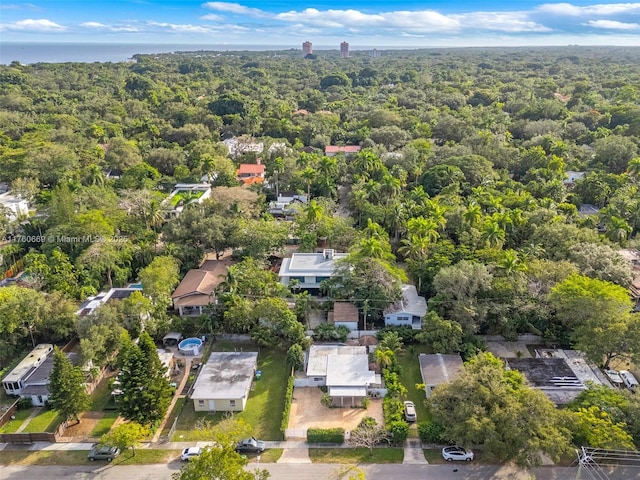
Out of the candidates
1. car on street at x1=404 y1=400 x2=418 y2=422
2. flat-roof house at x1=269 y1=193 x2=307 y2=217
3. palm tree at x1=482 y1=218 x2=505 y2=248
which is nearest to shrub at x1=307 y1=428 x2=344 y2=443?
car on street at x1=404 y1=400 x2=418 y2=422

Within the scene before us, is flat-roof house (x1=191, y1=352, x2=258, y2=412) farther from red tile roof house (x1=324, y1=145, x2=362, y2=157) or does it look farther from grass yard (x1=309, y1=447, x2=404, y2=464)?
red tile roof house (x1=324, y1=145, x2=362, y2=157)

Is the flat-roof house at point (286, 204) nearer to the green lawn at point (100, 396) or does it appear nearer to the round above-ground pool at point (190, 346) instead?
the round above-ground pool at point (190, 346)

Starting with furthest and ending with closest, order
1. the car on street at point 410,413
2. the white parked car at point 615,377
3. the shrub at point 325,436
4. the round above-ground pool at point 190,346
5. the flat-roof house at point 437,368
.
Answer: the round above-ground pool at point 190,346 → the white parked car at point 615,377 → the flat-roof house at point 437,368 → the car on street at point 410,413 → the shrub at point 325,436

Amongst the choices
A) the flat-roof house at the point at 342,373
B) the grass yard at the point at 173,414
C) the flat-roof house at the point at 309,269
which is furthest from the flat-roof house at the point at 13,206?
the flat-roof house at the point at 342,373

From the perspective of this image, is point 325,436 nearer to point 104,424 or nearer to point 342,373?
point 342,373

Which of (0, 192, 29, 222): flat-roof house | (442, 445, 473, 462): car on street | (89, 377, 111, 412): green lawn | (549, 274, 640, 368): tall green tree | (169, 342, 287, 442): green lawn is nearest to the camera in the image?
(442, 445, 473, 462): car on street
